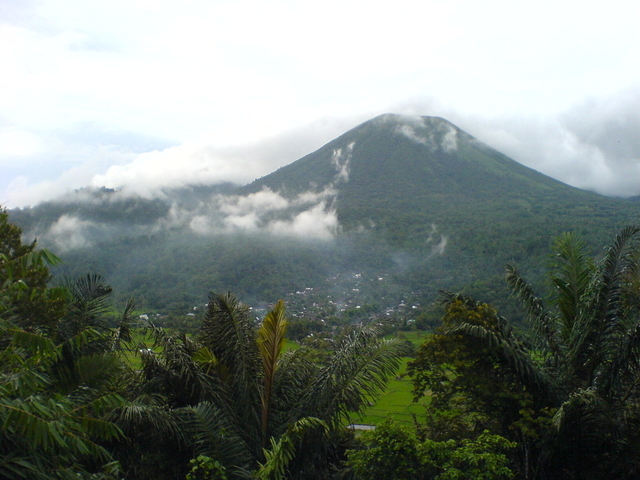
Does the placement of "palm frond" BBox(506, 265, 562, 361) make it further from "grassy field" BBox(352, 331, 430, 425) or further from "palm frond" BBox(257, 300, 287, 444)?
"palm frond" BBox(257, 300, 287, 444)

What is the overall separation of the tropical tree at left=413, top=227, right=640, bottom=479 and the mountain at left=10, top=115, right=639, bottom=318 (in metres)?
16.3

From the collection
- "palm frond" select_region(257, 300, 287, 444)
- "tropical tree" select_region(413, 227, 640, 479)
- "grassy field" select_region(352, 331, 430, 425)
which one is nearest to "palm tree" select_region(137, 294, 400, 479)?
"palm frond" select_region(257, 300, 287, 444)


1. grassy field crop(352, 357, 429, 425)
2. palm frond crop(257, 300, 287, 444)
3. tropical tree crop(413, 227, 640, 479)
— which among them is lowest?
grassy field crop(352, 357, 429, 425)

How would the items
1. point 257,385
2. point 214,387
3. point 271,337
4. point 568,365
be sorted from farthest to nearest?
point 568,365
point 257,385
point 214,387
point 271,337

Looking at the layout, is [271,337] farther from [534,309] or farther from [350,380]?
[534,309]

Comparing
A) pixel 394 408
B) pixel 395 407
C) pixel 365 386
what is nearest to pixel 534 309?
pixel 365 386

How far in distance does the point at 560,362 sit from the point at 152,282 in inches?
2222

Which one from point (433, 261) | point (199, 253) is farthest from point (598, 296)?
point (199, 253)

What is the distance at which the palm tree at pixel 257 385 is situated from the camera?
213 inches

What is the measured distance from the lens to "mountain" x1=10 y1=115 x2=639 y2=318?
54.8 meters

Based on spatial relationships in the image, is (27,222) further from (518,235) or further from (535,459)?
(535,459)

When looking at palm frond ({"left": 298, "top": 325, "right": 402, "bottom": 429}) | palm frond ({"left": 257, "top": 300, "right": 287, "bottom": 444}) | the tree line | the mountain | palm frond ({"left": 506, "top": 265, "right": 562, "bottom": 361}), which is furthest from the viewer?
the mountain

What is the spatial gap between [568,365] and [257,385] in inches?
163

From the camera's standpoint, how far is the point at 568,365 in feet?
21.9
